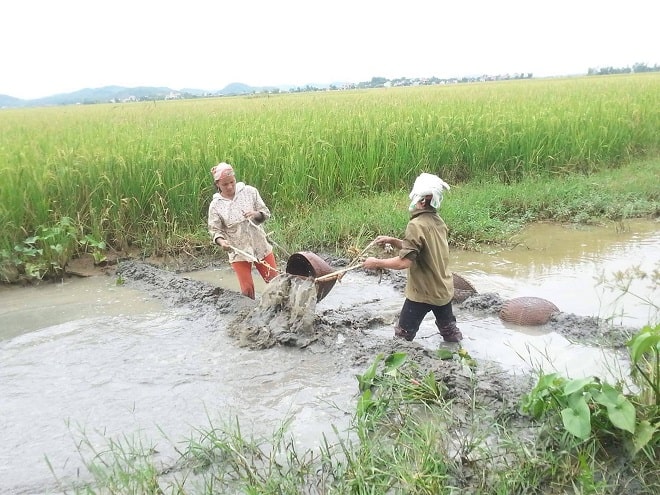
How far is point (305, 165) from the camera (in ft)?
24.5

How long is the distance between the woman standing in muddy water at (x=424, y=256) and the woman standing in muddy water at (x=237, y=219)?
4.69 ft

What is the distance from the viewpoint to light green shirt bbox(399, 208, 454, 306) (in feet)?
11.3

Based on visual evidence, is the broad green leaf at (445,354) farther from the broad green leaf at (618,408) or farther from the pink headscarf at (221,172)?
the pink headscarf at (221,172)

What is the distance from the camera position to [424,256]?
11.7 feet

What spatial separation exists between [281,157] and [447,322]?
13.7ft

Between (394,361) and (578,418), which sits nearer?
(578,418)

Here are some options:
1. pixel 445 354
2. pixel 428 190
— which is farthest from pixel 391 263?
pixel 445 354

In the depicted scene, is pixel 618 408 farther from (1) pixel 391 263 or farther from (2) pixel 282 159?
(2) pixel 282 159

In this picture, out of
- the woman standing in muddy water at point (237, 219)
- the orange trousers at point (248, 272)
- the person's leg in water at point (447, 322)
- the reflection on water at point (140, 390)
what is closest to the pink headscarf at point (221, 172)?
the woman standing in muddy water at point (237, 219)

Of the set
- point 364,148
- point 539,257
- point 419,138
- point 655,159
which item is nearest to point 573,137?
point 655,159

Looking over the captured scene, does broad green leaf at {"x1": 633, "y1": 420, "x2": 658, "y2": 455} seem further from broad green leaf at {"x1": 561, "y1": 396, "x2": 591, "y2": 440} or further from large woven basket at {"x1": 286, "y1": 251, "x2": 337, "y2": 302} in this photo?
large woven basket at {"x1": 286, "y1": 251, "x2": 337, "y2": 302}

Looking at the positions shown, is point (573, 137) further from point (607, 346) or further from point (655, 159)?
point (607, 346)

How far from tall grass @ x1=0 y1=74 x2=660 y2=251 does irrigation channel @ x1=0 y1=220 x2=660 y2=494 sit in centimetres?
A: 88

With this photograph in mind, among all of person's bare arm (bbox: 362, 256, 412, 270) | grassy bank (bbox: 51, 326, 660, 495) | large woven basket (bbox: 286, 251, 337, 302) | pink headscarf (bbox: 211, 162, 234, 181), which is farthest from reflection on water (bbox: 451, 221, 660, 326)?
pink headscarf (bbox: 211, 162, 234, 181)
